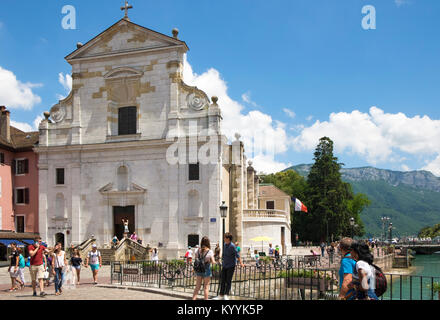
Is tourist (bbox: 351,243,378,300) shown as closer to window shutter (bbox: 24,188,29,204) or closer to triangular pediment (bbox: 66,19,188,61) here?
triangular pediment (bbox: 66,19,188,61)

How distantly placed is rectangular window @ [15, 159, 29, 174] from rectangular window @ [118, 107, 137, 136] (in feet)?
33.2

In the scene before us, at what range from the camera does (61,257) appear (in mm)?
16797

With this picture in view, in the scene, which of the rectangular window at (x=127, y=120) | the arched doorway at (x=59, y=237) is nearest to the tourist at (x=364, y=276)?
the rectangular window at (x=127, y=120)

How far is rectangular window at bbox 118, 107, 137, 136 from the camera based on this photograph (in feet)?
128

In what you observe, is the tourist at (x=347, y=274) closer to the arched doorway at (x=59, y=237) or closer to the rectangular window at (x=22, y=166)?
the arched doorway at (x=59, y=237)

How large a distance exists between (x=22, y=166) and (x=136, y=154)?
40.3ft

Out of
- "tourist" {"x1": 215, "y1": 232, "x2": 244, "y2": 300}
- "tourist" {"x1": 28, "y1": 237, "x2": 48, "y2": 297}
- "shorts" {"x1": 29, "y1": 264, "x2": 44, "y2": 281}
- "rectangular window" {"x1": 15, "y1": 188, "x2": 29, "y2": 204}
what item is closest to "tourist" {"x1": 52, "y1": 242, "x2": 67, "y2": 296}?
"tourist" {"x1": 28, "y1": 237, "x2": 48, "y2": 297}

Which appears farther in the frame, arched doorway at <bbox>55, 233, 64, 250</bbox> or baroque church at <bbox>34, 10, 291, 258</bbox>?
arched doorway at <bbox>55, 233, 64, 250</bbox>

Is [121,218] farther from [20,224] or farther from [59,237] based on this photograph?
[20,224]

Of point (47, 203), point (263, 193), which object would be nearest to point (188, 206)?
point (47, 203)

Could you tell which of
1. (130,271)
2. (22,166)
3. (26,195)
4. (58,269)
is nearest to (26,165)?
(22,166)

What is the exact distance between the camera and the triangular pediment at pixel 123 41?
1516 inches

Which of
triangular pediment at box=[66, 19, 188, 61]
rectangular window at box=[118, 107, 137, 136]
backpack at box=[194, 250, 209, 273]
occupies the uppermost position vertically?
triangular pediment at box=[66, 19, 188, 61]

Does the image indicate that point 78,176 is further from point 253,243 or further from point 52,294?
point 52,294
